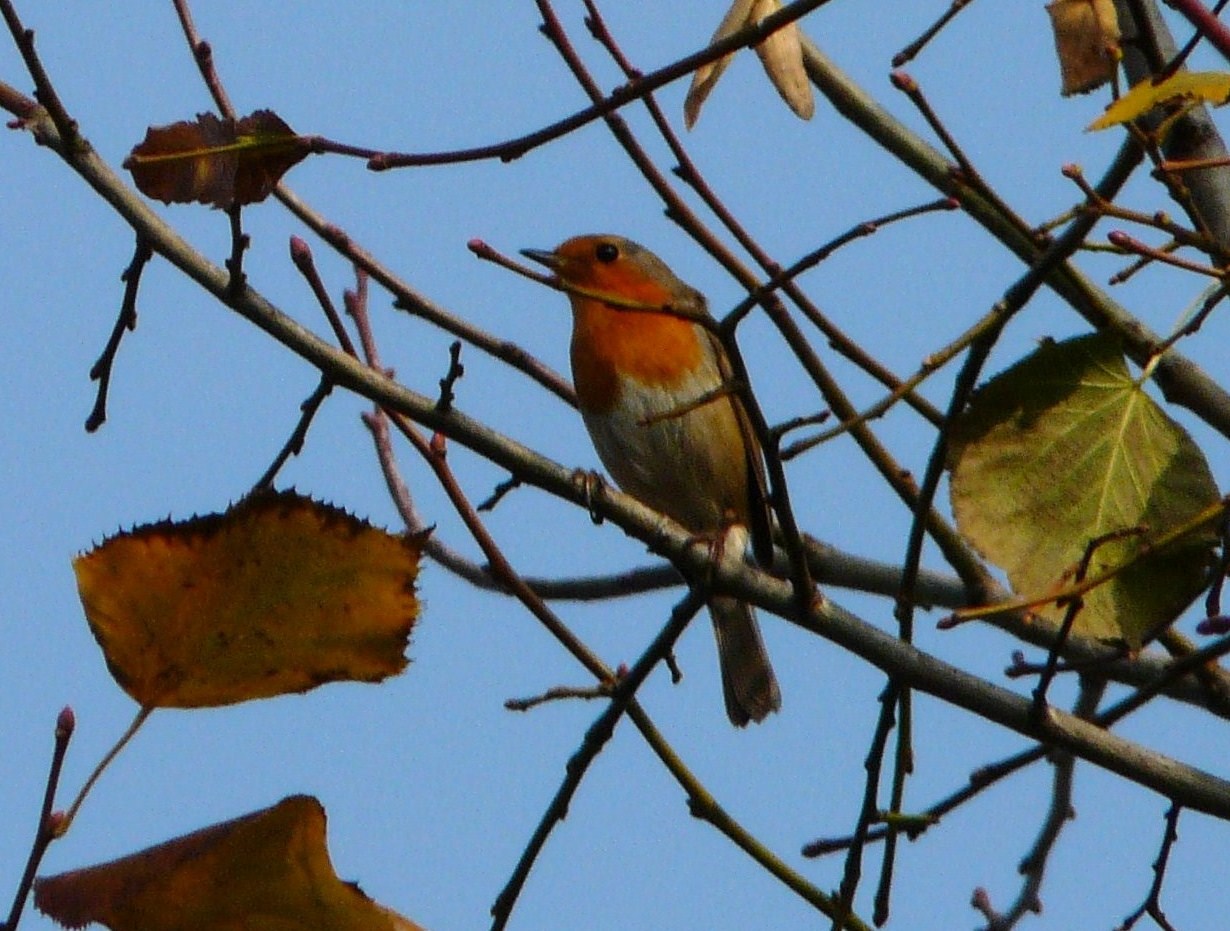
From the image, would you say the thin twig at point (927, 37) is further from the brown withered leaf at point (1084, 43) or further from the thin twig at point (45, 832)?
the thin twig at point (45, 832)

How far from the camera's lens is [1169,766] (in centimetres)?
272

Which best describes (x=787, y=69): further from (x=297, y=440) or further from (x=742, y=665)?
(x=742, y=665)

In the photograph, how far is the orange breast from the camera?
514cm

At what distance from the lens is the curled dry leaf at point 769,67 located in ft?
8.74

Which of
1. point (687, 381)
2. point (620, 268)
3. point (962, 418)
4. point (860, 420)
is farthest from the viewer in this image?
point (620, 268)

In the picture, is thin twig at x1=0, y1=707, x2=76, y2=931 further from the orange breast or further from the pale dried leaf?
the orange breast

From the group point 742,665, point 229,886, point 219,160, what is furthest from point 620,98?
point 742,665

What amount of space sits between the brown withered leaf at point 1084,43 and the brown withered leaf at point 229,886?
6.45 feet

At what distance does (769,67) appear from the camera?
2.67 meters

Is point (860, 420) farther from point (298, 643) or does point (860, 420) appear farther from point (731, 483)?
point (731, 483)

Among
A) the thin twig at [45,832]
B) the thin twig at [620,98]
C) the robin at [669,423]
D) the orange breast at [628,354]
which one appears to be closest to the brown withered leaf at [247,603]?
the thin twig at [45,832]

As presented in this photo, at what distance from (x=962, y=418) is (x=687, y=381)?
2.67 meters

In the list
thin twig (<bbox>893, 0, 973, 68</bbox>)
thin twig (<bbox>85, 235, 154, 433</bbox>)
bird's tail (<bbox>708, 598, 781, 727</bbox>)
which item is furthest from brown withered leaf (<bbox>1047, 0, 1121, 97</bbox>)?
bird's tail (<bbox>708, 598, 781, 727</bbox>)

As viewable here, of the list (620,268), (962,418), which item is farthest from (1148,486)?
(620,268)
